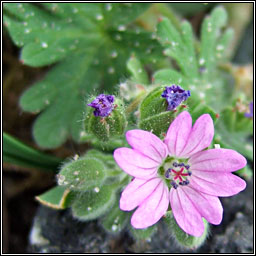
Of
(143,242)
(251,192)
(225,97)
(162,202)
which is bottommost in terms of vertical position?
(143,242)

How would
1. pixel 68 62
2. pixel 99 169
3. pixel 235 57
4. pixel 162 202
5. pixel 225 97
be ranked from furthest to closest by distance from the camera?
pixel 235 57, pixel 225 97, pixel 68 62, pixel 99 169, pixel 162 202

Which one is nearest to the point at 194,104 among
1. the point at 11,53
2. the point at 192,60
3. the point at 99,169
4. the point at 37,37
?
the point at 192,60

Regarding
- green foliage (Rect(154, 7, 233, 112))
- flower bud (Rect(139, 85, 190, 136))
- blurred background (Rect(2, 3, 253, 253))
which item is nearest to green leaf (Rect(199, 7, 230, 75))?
green foliage (Rect(154, 7, 233, 112))

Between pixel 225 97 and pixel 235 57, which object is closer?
pixel 225 97

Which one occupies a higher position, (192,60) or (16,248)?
(192,60)

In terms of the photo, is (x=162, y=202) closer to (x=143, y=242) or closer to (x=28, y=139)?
(x=143, y=242)

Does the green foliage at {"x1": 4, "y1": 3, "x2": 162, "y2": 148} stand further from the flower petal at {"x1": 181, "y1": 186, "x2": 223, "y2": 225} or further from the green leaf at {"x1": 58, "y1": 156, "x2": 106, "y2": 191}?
the flower petal at {"x1": 181, "y1": 186, "x2": 223, "y2": 225}

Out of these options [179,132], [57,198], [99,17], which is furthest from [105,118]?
[99,17]

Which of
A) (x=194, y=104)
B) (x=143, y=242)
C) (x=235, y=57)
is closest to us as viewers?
(x=194, y=104)
